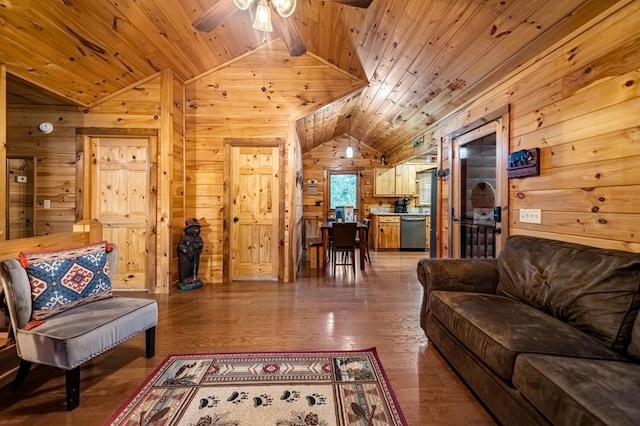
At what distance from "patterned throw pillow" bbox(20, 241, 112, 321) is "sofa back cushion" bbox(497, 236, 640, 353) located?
297cm

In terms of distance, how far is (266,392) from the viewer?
65.9 inches

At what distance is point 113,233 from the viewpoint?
3.67 metres

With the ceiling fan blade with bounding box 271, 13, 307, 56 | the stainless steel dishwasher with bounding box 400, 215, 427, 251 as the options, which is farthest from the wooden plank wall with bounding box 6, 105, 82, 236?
the stainless steel dishwasher with bounding box 400, 215, 427, 251

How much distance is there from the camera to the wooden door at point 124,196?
12.1 feet

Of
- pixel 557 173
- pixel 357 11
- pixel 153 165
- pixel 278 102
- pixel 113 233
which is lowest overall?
pixel 113 233

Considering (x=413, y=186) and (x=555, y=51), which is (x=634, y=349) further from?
(x=413, y=186)

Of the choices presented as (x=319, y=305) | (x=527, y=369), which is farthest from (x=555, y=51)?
(x=319, y=305)

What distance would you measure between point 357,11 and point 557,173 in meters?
2.28

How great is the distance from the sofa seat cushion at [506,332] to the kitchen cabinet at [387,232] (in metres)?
4.92

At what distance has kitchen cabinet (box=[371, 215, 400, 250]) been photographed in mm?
6887

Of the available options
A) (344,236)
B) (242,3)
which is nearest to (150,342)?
(242,3)

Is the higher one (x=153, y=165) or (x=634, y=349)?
(x=153, y=165)

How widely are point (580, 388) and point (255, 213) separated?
3728mm

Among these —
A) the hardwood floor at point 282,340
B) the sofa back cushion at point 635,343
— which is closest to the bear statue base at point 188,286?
the hardwood floor at point 282,340
